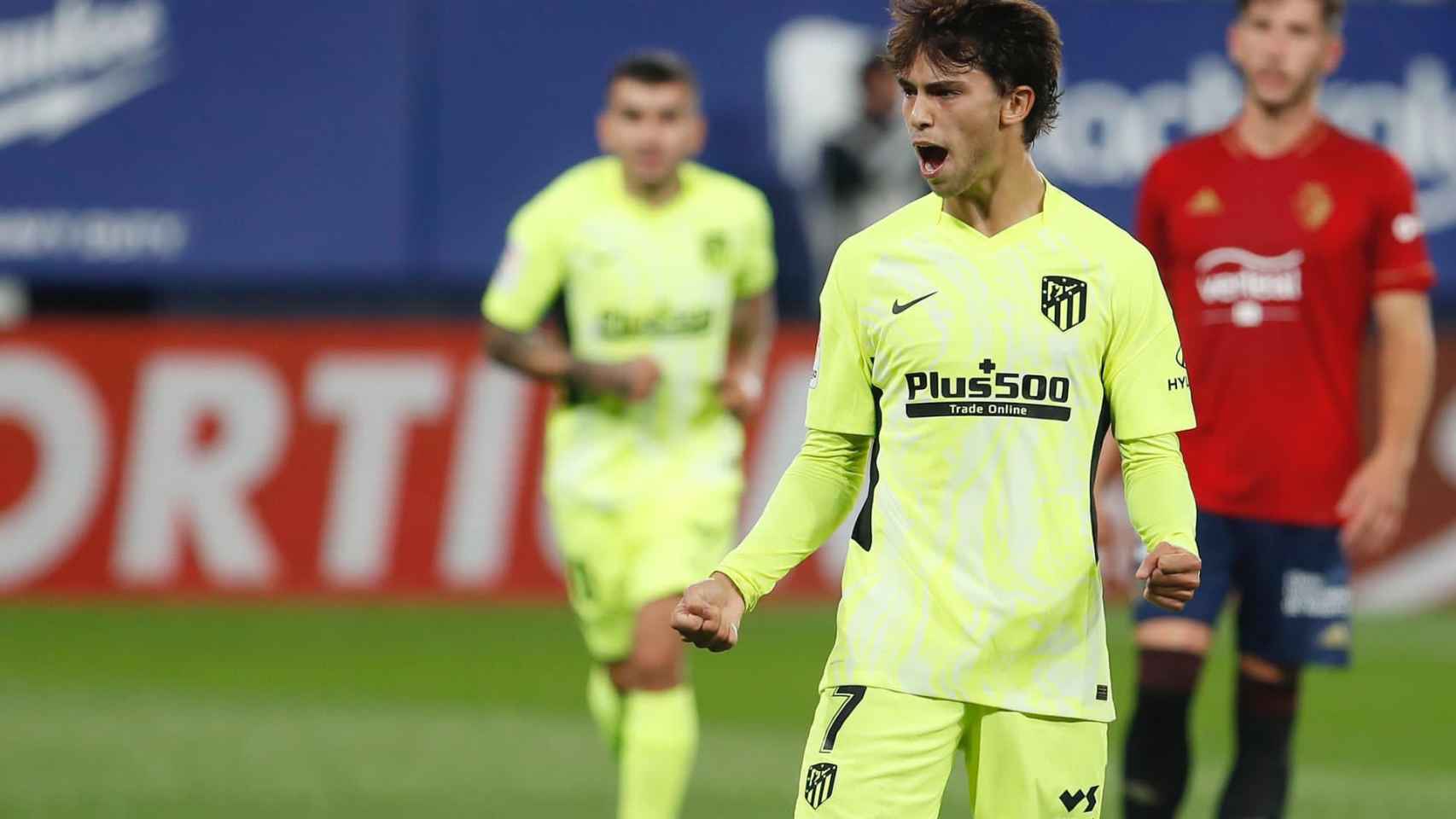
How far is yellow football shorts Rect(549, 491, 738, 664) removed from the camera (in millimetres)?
6922

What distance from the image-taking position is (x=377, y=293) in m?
12.9

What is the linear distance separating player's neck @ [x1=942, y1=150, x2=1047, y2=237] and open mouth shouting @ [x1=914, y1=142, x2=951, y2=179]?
0.10 m

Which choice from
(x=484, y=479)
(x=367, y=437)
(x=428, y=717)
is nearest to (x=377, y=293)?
(x=367, y=437)

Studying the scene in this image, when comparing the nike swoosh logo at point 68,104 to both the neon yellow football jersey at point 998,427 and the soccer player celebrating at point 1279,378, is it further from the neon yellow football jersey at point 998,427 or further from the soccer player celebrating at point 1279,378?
the neon yellow football jersey at point 998,427

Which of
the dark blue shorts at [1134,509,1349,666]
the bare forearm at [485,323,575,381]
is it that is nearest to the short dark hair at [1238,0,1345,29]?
the dark blue shorts at [1134,509,1349,666]

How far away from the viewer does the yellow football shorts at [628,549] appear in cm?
692

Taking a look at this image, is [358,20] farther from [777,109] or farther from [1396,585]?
[1396,585]

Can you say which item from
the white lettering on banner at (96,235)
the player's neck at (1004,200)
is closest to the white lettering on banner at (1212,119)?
the white lettering on banner at (96,235)

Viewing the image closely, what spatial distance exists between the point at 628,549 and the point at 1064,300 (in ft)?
9.72

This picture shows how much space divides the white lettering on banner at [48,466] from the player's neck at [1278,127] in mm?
7010

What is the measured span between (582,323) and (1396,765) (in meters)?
3.50

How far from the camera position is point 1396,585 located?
12.6 meters

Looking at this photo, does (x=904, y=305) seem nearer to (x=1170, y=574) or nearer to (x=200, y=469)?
(x=1170, y=574)

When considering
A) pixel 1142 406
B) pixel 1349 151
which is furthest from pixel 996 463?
pixel 1349 151
